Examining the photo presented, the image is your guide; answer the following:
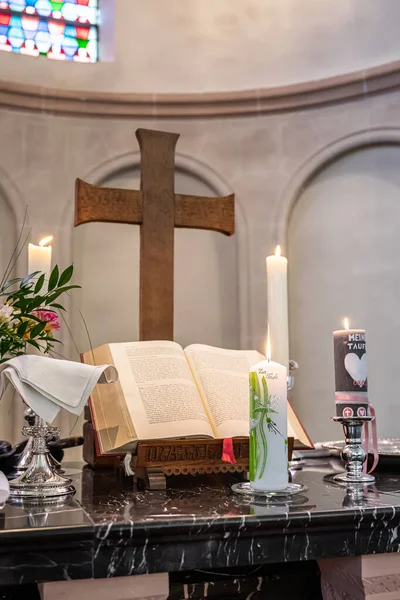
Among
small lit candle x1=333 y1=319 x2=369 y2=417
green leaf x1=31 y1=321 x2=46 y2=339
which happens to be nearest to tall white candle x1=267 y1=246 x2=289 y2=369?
small lit candle x1=333 y1=319 x2=369 y2=417

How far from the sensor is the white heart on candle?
129cm

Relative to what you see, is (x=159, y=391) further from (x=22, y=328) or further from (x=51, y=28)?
(x=51, y=28)

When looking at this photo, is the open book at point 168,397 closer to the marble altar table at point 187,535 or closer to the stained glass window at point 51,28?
the marble altar table at point 187,535

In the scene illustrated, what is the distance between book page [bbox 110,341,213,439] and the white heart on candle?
310 mm

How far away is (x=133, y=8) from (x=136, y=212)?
228 centimetres

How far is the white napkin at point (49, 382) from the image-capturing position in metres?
1.07

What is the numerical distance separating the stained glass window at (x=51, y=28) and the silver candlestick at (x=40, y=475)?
2.92 meters

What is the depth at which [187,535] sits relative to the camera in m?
0.91

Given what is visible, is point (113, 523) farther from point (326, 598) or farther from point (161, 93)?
point (161, 93)

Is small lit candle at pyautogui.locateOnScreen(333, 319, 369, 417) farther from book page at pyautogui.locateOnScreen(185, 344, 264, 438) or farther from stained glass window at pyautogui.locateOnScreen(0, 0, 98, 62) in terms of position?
stained glass window at pyautogui.locateOnScreen(0, 0, 98, 62)

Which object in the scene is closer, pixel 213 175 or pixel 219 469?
pixel 219 469

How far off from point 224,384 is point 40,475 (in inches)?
17.3

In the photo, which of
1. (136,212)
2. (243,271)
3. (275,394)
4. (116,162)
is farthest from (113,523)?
(116,162)

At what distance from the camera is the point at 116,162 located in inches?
134
